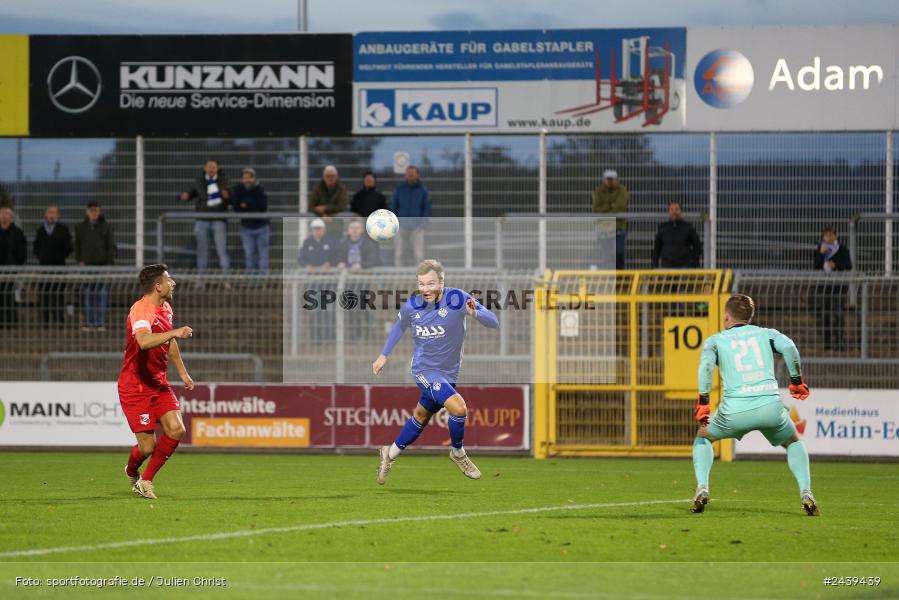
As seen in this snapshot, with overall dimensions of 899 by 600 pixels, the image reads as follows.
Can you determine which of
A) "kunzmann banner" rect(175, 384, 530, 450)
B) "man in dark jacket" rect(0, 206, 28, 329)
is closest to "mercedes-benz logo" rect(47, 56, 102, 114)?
"man in dark jacket" rect(0, 206, 28, 329)

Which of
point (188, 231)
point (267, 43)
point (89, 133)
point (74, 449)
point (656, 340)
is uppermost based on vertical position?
point (267, 43)

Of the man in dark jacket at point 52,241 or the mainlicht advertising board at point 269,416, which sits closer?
the mainlicht advertising board at point 269,416

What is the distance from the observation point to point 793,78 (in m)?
24.0

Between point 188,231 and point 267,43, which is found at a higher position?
point 267,43

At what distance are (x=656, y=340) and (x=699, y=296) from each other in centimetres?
90

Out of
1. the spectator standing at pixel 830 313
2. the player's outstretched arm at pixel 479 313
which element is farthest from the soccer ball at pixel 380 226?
the spectator standing at pixel 830 313

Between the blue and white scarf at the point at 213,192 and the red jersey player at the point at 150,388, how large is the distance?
1072 cm

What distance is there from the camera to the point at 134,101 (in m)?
25.3

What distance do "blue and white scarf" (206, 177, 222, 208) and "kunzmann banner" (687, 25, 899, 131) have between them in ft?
27.7

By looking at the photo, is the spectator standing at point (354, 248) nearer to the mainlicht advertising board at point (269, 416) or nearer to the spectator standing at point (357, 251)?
the spectator standing at point (357, 251)

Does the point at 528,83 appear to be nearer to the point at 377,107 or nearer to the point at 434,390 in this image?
the point at 377,107

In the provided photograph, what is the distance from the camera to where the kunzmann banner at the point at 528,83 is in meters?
24.1

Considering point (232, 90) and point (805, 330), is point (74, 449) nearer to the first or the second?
point (232, 90)

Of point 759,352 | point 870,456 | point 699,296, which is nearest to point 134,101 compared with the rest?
point 699,296
